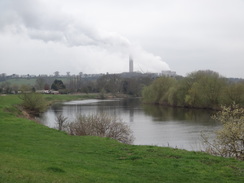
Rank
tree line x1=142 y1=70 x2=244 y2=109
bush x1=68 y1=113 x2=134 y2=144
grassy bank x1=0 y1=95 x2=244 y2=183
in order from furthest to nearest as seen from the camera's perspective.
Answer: tree line x1=142 y1=70 x2=244 y2=109, bush x1=68 y1=113 x2=134 y2=144, grassy bank x1=0 y1=95 x2=244 y2=183

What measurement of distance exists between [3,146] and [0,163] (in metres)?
5.05

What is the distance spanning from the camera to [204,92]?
69938 mm

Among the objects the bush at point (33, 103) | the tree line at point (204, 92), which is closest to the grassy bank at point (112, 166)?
the bush at point (33, 103)

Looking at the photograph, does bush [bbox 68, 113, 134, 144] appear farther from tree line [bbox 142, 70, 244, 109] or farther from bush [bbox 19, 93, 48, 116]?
tree line [bbox 142, 70, 244, 109]

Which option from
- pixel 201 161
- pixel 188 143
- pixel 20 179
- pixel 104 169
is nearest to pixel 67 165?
pixel 104 169

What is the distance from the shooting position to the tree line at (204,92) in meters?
59.8

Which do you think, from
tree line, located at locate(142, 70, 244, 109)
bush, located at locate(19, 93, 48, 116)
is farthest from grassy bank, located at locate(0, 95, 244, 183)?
tree line, located at locate(142, 70, 244, 109)

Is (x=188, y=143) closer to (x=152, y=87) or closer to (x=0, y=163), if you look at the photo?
(x=0, y=163)

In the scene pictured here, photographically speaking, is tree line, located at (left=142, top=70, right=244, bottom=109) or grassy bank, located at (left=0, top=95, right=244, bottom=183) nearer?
grassy bank, located at (left=0, top=95, right=244, bottom=183)

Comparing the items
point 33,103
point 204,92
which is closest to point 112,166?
point 33,103

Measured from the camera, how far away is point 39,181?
27.0 feet

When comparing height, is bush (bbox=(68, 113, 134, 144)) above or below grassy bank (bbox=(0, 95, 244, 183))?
below

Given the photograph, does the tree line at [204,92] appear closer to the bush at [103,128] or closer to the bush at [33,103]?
the bush at [33,103]

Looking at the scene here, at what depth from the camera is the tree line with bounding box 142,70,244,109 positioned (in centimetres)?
5983
